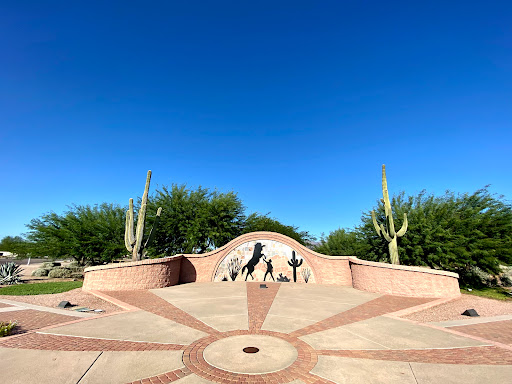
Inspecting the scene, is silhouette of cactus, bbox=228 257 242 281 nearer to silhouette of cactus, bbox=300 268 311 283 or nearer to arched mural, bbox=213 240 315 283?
arched mural, bbox=213 240 315 283

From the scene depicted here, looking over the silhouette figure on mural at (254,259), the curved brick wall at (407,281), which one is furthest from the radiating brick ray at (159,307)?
the curved brick wall at (407,281)

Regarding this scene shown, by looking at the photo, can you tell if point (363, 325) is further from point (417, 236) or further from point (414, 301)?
point (417, 236)

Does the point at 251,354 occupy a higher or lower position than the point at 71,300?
lower

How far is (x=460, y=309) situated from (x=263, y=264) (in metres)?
10.4

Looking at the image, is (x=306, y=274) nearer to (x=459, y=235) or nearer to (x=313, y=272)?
(x=313, y=272)

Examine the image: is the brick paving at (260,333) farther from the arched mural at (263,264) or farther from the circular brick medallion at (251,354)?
the arched mural at (263,264)

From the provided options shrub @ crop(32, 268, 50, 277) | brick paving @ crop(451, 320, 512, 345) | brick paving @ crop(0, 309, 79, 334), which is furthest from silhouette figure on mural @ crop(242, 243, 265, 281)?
shrub @ crop(32, 268, 50, 277)

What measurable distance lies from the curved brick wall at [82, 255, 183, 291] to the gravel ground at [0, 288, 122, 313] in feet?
3.18

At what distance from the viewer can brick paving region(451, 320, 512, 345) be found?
277 inches

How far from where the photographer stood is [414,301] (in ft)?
38.4

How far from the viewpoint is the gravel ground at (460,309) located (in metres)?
9.32

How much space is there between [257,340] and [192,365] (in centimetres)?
194

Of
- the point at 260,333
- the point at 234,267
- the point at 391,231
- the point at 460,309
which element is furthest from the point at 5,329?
the point at 391,231

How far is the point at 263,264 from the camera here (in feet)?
57.6
